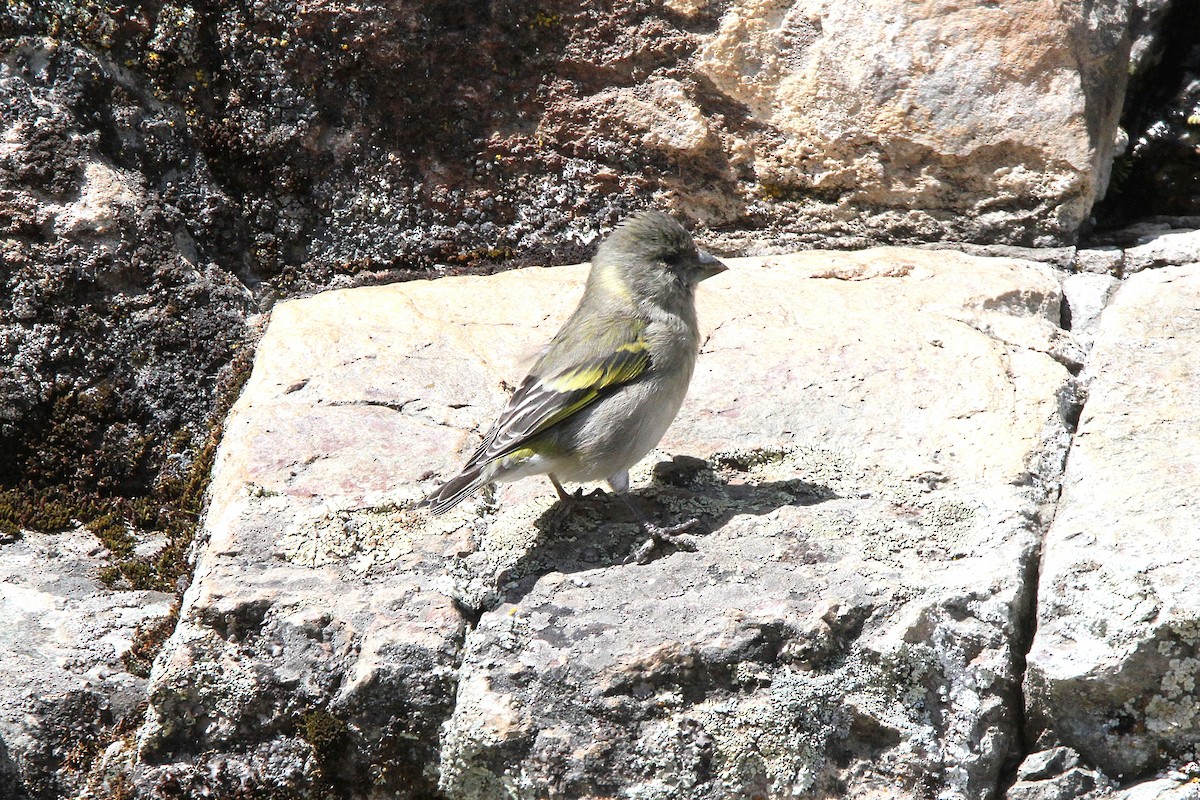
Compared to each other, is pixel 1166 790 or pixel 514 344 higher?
pixel 1166 790

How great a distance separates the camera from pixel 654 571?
3998mm

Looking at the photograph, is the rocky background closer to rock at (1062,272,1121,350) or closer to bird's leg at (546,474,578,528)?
rock at (1062,272,1121,350)

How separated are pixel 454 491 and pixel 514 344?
133 centimetres

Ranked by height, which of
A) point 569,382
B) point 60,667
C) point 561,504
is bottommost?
point 60,667

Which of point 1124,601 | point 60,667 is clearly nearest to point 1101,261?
point 1124,601

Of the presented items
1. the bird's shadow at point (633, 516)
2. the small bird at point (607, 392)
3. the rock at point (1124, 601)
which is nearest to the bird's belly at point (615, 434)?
the small bird at point (607, 392)

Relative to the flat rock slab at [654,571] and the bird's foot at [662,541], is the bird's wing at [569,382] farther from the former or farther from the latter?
the bird's foot at [662,541]

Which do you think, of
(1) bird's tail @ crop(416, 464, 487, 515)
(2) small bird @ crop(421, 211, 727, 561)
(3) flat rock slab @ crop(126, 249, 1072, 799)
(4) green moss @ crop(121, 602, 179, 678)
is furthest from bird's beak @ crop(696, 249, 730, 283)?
(4) green moss @ crop(121, 602, 179, 678)

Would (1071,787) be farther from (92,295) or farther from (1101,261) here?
(92,295)

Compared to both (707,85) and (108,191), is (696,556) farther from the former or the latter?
(108,191)

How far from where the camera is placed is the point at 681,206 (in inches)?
226

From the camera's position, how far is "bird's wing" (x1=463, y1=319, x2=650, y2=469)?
14.0 ft

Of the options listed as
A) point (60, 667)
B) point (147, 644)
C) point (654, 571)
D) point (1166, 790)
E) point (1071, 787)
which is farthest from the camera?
point (147, 644)

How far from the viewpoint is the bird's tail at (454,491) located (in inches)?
158
